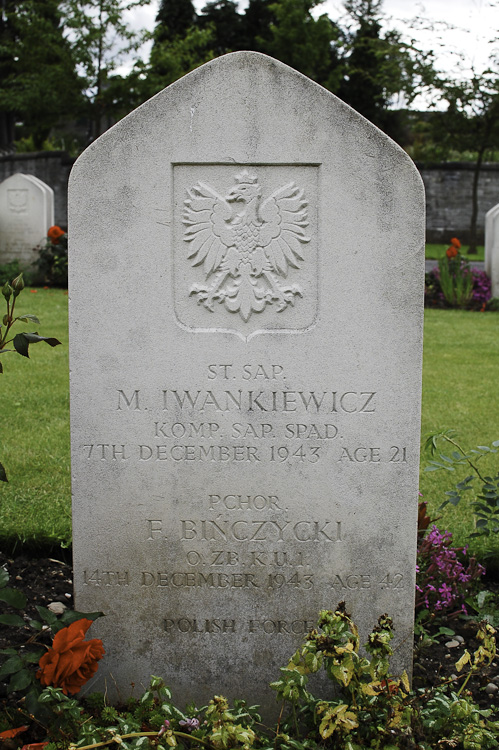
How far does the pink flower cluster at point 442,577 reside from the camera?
331 centimetres

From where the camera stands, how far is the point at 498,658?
3.08 meters

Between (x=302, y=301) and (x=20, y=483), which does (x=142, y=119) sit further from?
(x=20, y=483)

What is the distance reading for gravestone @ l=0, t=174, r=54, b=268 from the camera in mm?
14016

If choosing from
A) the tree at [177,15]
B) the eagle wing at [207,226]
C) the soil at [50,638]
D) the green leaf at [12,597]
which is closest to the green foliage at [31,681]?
the green leaf at [12,597]

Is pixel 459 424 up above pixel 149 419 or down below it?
below

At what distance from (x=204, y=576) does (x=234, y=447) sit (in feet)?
1.63

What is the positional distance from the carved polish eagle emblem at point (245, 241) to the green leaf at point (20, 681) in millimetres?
1320

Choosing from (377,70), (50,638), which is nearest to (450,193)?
(377,70)

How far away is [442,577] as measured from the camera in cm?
340

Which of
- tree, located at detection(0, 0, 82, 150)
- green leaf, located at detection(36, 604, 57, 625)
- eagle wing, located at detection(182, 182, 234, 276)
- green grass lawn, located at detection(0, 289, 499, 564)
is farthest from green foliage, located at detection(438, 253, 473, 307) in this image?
tree, located at detection(0, 0, 82, 150)

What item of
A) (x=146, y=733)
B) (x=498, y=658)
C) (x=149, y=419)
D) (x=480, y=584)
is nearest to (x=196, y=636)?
(x=146, y=733)

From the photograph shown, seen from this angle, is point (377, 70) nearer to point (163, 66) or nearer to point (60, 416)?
point (163, 66)

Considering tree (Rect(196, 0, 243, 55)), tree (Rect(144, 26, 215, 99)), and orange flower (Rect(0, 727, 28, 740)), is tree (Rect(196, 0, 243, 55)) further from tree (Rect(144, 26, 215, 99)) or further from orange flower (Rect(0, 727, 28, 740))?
orange flower (Rect(0, 727, 28, 740))

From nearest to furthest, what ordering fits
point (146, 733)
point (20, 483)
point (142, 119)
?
1. point (146, 733)
2. point (142, 119)
3. point (20, 483)
